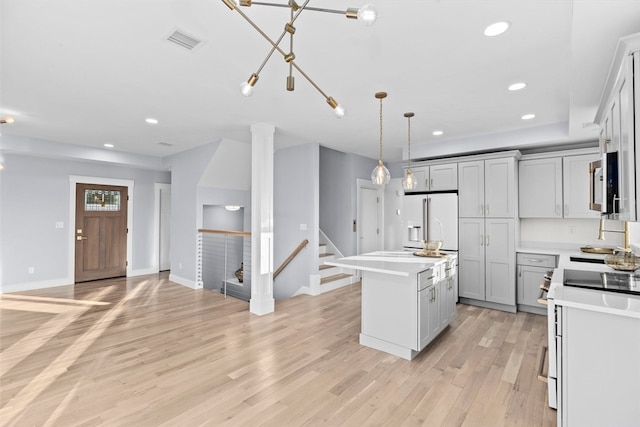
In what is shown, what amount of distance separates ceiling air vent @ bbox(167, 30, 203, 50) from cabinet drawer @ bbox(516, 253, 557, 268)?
488cm

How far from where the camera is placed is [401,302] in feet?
9.98

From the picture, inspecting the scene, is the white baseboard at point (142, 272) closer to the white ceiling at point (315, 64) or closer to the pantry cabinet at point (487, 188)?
the white ceiling at point (315, 64)

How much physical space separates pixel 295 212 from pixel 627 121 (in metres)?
4.68

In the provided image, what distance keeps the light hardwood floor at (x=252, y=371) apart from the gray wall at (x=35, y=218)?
154cm

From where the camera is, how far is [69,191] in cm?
607

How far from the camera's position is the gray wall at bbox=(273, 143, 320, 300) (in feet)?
18.0

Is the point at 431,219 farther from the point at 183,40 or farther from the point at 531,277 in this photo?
the point at 183,40

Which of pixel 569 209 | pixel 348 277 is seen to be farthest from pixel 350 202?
pixel 569 209

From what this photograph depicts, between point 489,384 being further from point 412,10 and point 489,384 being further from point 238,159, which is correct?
point 238,159

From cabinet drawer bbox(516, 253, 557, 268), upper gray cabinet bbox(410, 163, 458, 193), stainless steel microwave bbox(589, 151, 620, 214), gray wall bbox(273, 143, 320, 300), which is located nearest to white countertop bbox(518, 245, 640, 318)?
stainless steel microwave bbox(589, 151, 620, 214)

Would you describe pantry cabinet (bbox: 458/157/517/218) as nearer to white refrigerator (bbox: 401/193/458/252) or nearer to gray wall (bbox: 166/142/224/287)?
white refrigerator (bbox: 401/193/458/252)

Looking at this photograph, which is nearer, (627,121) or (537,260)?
(627,121)

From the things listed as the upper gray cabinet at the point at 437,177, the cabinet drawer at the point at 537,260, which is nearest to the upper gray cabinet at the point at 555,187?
the cabinet drawer at the point at 537,260

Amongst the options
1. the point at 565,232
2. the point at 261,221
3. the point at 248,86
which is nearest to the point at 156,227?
the point at 261,221
